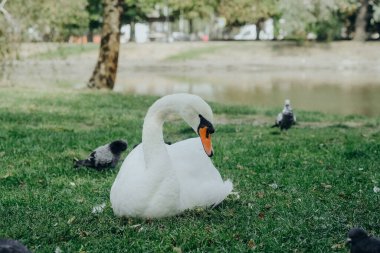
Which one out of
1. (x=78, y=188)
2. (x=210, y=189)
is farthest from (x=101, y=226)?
(x=78, y=188)

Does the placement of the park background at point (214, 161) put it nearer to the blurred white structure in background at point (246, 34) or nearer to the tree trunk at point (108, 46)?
the tree trunk at point (108, 46)

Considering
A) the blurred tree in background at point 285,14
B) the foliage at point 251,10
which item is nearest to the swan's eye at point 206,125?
the blurred tree in background at point 285,14

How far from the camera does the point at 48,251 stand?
4668 millimetres

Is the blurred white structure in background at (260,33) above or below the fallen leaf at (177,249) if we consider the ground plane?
below

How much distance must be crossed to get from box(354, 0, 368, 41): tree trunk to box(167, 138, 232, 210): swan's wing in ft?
172

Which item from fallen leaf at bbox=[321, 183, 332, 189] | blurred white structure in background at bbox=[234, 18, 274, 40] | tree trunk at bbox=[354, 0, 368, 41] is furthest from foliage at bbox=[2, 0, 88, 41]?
blurred white structure in background at bbox=[234, 18, 274, 40]

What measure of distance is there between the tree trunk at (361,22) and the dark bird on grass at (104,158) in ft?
166

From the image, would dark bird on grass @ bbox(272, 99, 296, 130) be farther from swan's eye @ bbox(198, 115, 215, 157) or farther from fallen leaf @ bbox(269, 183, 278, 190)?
swan's eye @ bbox(198, 115, 215, 157)

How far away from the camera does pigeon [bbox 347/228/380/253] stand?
13.0 feet

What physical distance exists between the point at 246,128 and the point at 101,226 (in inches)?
290

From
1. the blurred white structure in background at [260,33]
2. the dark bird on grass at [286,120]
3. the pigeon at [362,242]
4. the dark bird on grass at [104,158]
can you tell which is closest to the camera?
the pigeon at [362,242]

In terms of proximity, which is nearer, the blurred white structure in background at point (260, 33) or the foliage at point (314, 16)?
the foliage at point (314, 16)

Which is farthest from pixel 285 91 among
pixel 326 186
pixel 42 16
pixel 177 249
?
pixel 177 249

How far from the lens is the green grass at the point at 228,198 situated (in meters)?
4.95
